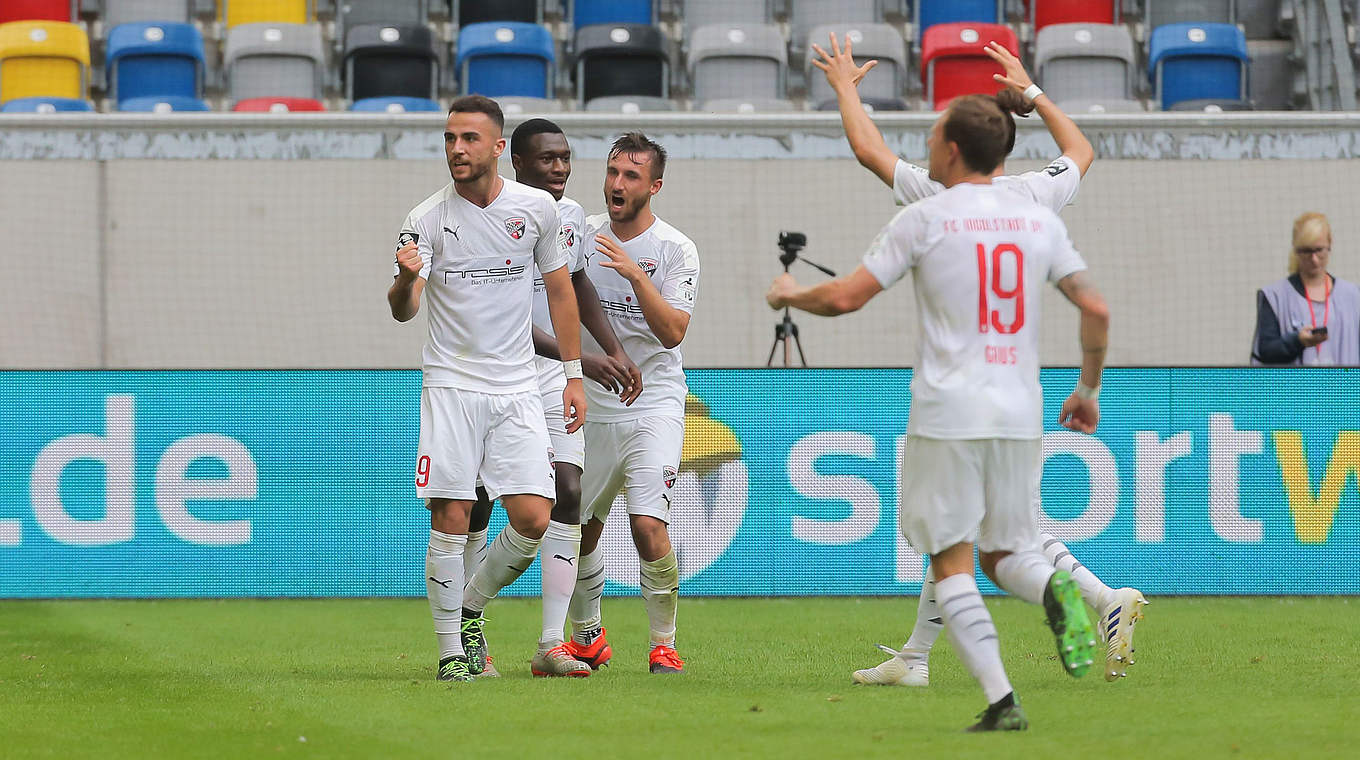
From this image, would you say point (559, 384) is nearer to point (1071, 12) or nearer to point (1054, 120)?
point (1054, 120)

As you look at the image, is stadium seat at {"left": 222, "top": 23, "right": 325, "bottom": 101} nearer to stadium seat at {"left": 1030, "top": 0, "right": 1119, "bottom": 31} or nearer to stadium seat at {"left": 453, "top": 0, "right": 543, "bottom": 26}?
stadium seat at {"left": 453, "top": 0, "right": 543, "bottom": 26}

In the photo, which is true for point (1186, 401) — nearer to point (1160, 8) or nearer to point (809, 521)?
point (809, 521)

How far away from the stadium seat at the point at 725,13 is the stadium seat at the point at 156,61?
4552mm

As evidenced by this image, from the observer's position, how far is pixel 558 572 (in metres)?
6.83

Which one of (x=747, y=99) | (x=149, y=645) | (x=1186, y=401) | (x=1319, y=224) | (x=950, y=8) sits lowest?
(x=149, y=645)

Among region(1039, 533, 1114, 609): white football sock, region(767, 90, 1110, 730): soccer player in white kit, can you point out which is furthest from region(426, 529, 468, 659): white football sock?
region(1039, 533, 1114, 609): white football sock

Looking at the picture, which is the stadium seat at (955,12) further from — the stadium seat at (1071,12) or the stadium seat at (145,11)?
the stadium seat at (145,11)

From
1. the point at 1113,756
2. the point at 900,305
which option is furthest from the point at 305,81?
the point at 1113,756

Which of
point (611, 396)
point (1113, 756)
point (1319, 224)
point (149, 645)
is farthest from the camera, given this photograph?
point (1319, 224)

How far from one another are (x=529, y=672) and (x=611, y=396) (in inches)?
45.7

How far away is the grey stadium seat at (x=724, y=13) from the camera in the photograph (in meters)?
16.4

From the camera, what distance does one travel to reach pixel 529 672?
6.89 metres

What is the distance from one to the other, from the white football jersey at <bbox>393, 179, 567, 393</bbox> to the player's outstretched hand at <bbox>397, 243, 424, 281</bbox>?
32 centimetres

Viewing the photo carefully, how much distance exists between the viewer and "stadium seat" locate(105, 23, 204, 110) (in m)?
15.4
